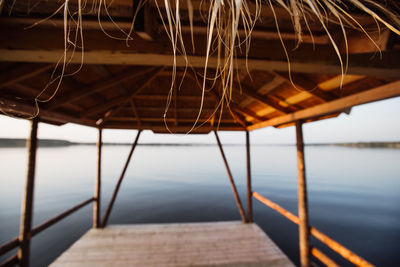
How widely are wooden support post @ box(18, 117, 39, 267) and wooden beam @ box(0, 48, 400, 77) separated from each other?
1976 mm

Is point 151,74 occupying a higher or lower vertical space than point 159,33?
higher

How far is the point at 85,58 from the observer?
4.79ft

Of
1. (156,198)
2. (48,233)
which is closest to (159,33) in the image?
(48,233)

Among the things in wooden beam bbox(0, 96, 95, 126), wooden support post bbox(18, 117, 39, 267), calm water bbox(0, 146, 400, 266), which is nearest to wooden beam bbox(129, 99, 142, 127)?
wooden beam bbox(0, 96, 95, 126)

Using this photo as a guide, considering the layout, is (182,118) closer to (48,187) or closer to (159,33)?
(159,33)

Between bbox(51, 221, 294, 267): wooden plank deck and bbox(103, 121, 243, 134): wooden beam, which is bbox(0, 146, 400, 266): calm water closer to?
bbox(51, 221, 294, 267): wooden plank deck

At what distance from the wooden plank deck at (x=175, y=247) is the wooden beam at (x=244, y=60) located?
11.4 feet

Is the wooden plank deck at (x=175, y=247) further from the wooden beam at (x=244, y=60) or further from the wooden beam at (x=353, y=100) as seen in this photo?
the wooden beam at (x=244, y=60)

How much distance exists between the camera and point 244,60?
1480 millimetres

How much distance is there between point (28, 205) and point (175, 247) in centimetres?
286

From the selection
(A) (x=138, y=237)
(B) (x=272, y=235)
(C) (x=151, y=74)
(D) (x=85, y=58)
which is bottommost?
(B) (x=272, y=235)

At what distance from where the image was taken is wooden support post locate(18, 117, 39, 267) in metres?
2.73

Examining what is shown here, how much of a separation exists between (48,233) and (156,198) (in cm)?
767

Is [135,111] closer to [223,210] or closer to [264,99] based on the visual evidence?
[264,99]
